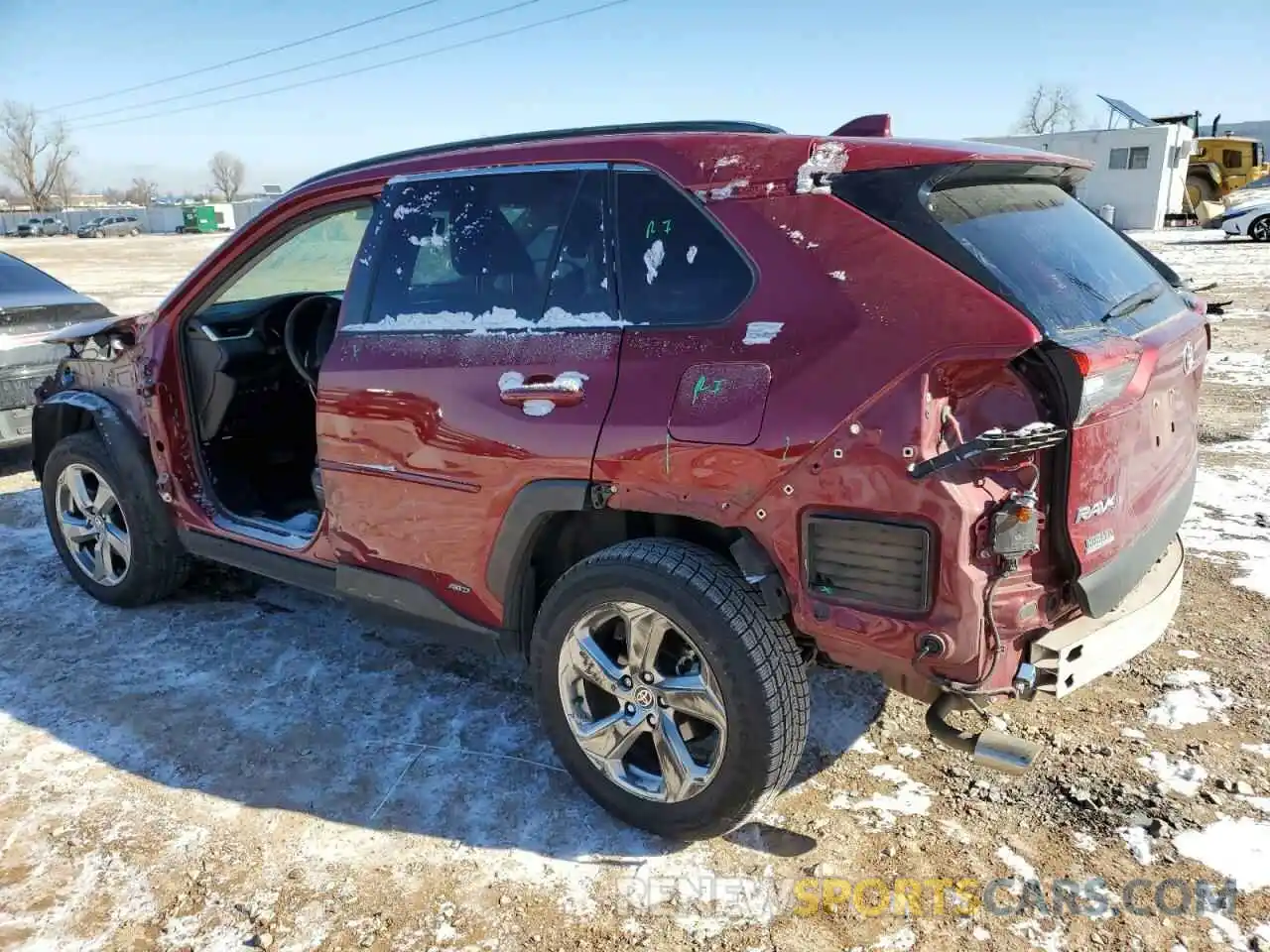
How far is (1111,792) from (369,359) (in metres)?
2.76

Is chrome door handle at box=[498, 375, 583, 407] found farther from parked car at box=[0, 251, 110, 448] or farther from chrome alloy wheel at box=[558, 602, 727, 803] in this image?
parked car at box=[0, 251, 110, 448]

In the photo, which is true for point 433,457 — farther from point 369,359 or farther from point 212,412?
point 212,412

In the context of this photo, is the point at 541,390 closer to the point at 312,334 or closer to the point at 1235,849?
the point at 312,334

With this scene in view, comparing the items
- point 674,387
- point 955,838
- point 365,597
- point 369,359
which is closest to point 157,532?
point 365,597

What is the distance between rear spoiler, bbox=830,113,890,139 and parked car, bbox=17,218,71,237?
76.0 metres

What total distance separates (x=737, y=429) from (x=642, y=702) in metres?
0.89

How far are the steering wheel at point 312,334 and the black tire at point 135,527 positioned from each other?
2.88 feet

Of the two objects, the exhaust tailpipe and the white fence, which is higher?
the white fence

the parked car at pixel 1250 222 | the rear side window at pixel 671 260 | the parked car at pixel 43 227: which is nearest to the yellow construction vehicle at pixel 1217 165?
the parked car at pixel 1250 222

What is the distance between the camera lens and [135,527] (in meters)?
4.25

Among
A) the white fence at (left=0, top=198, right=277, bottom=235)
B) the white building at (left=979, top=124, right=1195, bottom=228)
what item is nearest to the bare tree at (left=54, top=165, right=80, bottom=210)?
the white fence at (left=0, top=198, right=277, bottom=235)

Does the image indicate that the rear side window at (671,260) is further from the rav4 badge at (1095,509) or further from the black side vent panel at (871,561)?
the rav4 badge at (1095,509)

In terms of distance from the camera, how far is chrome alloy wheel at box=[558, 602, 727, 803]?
8.66 ft

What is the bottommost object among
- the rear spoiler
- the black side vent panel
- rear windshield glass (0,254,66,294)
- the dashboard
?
the black side vent panel
